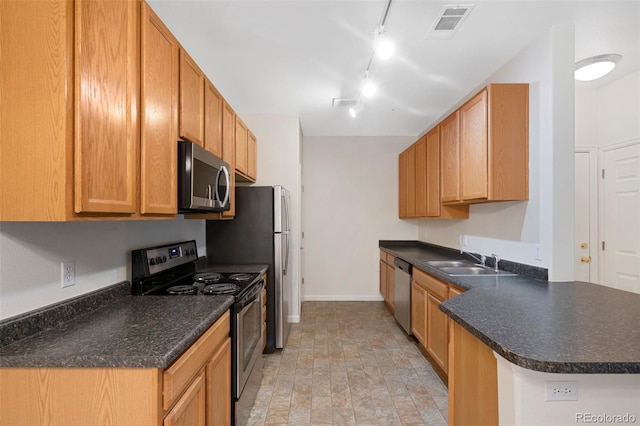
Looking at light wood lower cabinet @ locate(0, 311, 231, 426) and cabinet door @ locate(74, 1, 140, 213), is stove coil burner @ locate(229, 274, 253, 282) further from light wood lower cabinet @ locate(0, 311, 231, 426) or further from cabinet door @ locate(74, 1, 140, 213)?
light wood lower cabinet @ locate(0, 311, 231, 426)

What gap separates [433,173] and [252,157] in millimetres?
2157

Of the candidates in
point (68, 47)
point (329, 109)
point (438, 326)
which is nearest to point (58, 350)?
point (68, 47)

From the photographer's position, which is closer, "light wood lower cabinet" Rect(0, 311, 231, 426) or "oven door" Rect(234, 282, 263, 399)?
"light wood lower cabinet" Rect(0, 311, 231, 426)

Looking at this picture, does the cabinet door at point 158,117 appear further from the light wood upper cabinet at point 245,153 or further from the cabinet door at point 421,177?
the cabinet door at point 421,177

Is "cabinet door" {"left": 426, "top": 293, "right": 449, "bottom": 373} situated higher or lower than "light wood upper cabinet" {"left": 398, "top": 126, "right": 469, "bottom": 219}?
lower

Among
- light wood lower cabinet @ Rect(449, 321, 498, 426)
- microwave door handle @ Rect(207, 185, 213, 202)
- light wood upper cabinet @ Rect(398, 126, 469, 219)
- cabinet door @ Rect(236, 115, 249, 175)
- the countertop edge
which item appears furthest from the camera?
light wood upper cabinet @ Rect(398, 126, 469, 219)

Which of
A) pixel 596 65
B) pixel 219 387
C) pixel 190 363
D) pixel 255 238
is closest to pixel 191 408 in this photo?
pixel 190 363

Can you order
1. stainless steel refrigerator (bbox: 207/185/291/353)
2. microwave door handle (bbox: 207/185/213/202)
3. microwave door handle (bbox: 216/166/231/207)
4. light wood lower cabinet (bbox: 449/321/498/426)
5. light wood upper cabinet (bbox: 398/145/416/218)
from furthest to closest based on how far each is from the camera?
light wood upper cabinet (bbox: 398/145/416/218)
stainless steel refrigerator (bbox: 207/185/291/353)
microwave door handle (bbox: 216/166/231/207)
microwave door handle (bbox: 207/185/213/202)
light wood lower cabinet (bbox: 449/321/498/426)

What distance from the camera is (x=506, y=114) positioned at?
2.30 meters

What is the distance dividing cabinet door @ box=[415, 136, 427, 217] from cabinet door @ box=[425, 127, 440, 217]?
70 mm

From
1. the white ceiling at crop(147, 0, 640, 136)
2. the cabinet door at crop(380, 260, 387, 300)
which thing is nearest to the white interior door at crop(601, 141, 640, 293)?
the white ceiling at crop(147, 0, 640, 136)

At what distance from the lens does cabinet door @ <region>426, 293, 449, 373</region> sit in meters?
2.48

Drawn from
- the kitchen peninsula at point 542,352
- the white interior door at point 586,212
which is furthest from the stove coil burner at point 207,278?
the white interior door at point 586,212

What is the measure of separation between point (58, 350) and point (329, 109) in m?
3.42
